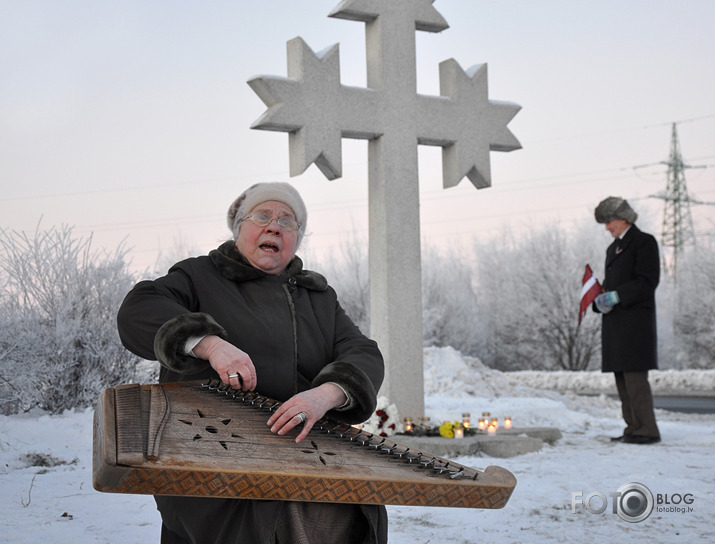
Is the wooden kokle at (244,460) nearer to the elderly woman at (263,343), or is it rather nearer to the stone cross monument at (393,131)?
the elderly woman at (263,343)

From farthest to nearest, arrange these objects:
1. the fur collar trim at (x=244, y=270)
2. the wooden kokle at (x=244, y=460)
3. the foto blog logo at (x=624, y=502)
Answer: the foto blog logo at (x=624, y=502) < the fur collar trim at (x=244, y=270) < the wooden kokle at (x=244, y=460)

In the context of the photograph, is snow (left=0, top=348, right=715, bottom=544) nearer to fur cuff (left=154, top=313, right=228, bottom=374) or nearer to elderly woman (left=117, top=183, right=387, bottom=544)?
elderly woman (left=117, top=183, right=387, bottom=544)

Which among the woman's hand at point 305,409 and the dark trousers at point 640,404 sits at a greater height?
the woman's hand at point 305,409

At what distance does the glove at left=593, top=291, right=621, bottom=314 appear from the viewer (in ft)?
21.4

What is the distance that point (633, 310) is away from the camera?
652 centimetres

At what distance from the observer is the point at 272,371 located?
7.93 feet

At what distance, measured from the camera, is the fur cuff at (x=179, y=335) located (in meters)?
2.18

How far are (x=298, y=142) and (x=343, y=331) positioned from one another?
11.8ft

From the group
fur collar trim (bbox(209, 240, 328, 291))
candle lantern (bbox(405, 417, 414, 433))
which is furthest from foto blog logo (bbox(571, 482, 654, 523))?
fur collar trim (bbox(209, 240, 328, 291))

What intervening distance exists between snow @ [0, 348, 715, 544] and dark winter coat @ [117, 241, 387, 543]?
1417mm

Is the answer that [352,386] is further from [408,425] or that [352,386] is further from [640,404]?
[640,404]

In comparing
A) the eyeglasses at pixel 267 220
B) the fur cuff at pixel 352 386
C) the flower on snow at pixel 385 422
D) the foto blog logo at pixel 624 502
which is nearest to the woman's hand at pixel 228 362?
the fur cuff at pixel 352 386

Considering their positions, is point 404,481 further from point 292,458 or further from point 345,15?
point 345,15

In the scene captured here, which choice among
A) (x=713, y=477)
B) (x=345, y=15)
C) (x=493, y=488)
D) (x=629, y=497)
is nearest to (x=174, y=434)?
(x=493, y=488)
